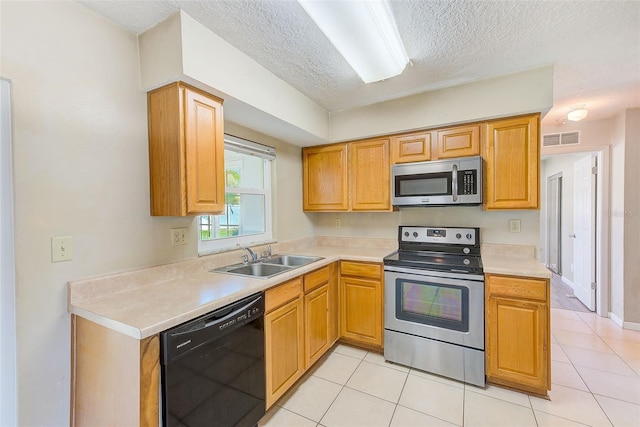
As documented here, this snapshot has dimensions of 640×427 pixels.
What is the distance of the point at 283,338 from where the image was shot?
6.29ft

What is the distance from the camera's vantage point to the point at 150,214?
5.74 feet

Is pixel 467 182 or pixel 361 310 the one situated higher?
pixel 467 182

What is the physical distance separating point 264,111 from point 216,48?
19.9 inches

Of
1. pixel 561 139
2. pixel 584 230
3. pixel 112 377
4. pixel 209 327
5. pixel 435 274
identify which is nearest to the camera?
pixel 112 377

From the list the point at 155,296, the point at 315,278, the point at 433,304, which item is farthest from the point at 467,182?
the point at 155,296

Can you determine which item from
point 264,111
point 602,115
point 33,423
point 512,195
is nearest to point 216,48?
point 264,111

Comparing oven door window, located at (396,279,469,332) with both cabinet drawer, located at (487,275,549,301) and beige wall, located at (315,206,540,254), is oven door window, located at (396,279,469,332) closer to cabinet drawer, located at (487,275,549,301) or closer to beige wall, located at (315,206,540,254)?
cabinet drawer, located at (487,275,549,301)

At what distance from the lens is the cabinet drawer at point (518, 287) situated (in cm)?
192

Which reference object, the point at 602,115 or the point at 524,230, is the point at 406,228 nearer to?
the point at 524,230

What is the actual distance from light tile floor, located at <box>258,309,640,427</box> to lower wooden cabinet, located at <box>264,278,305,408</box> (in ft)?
0.53

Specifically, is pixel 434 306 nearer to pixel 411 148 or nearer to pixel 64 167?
pixel 411 148

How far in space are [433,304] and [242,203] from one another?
1892mm

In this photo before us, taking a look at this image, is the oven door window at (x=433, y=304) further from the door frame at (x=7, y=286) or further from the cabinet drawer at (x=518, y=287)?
the door frame at (x=7, y=286)

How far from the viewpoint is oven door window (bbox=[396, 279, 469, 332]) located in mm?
2143
